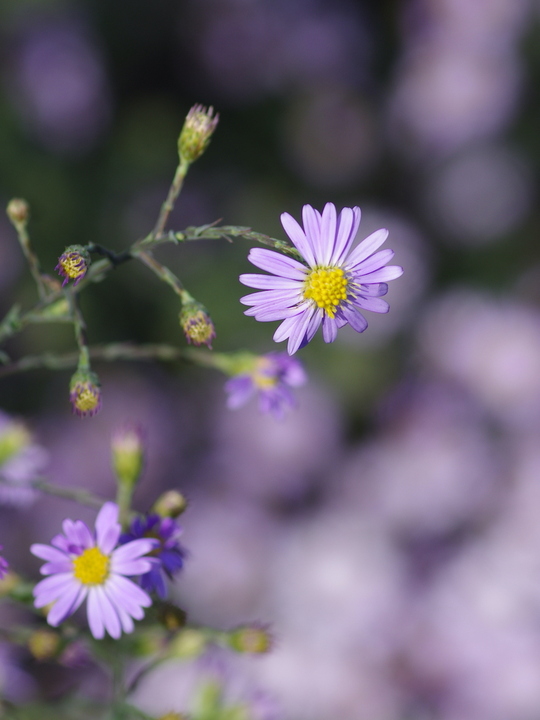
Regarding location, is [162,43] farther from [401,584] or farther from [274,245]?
[274,245]

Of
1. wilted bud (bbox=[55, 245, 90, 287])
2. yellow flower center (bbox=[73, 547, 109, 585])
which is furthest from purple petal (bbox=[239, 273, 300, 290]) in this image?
yellow flower center (bbox=[73, 547, 109, 585])

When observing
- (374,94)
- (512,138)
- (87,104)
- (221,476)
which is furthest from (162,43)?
(221,476)

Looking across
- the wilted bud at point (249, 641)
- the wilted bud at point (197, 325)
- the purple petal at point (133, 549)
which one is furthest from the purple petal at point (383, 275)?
the wilted bud at point (249, 641)

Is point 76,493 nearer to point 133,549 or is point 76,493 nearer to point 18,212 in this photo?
point 133,549

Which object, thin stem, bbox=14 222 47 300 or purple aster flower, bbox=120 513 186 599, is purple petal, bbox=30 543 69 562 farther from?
thin stem, bbox=14 222 47 300

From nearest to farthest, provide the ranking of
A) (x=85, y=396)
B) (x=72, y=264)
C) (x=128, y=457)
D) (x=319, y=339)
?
(x=72, y=264)
(x=85, y=396)
(x=128, y=457)
(x=319, y=339)

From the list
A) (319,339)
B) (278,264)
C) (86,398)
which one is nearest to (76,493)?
(86,398)
